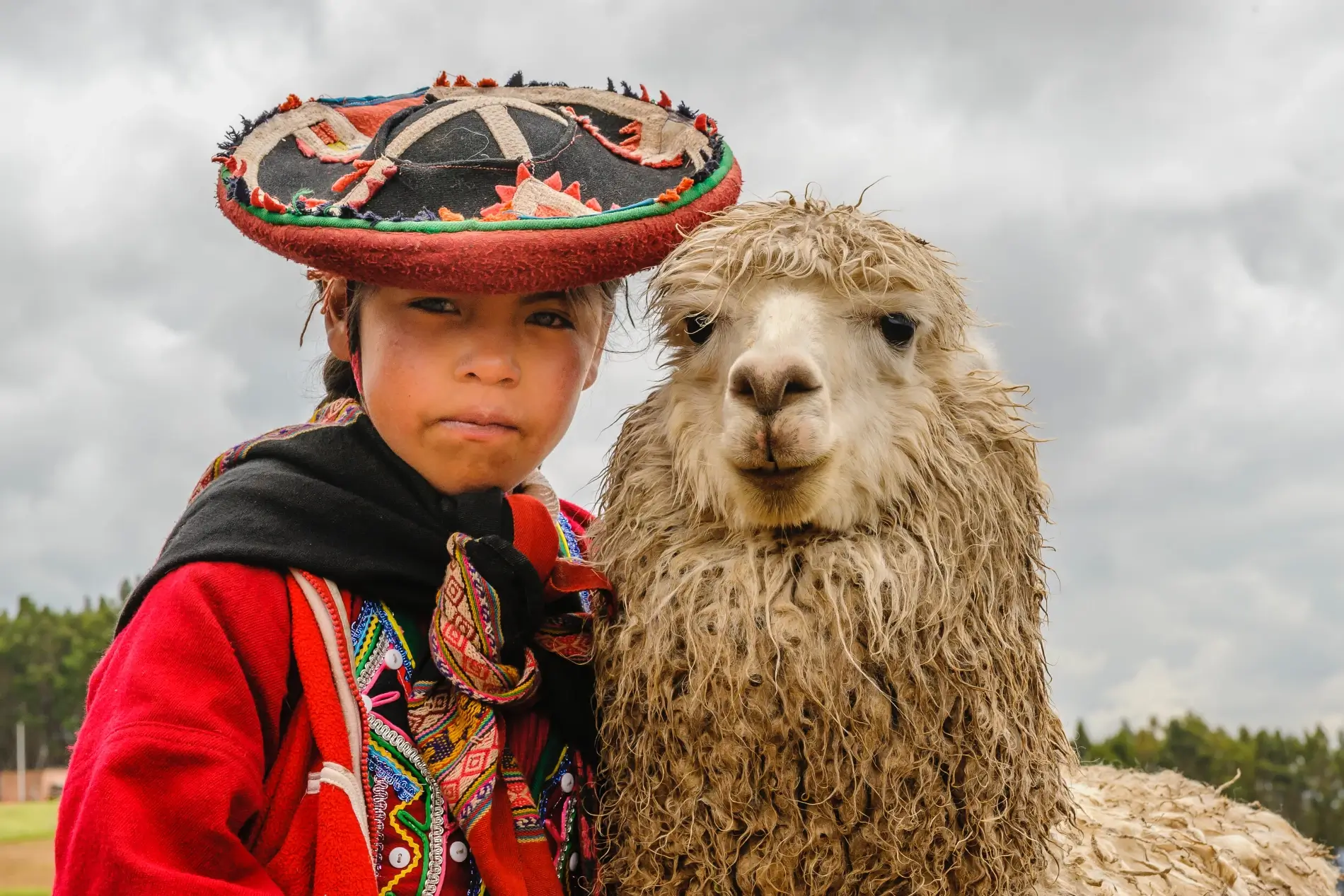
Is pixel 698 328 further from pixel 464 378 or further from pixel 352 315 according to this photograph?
pixel 352 315

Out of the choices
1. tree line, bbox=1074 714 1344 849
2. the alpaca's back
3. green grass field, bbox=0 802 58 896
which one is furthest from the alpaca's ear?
green grass field, bbox=0 802 58 896

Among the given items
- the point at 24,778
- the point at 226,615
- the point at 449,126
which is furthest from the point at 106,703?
the point at 24,778

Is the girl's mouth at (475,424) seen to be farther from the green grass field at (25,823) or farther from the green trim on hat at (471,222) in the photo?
the green grass field at (25,823)

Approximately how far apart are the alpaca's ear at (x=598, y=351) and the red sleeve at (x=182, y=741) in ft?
2.73

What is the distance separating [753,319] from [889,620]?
0.58 meters

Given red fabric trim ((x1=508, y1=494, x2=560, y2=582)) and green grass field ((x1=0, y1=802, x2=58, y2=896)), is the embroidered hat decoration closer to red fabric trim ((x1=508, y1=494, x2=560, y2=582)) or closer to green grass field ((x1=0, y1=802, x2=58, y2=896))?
red fabric trim ((x1=508, y1=494, x2=560, y2=582))

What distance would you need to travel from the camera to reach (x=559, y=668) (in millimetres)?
2186

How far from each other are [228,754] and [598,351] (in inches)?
45.6

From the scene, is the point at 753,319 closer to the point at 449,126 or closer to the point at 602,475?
the point at 602,475

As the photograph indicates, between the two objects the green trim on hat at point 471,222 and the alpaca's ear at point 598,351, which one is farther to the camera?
the alpaca's ear at point 598,351

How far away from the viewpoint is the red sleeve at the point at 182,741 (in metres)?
1.70

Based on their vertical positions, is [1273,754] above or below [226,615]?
above

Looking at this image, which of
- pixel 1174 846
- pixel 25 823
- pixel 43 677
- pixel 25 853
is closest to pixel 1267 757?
pixel 1174 846

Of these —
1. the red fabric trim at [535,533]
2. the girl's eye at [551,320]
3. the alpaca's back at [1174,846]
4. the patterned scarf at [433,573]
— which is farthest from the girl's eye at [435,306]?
the alpaca's back at [1174,846]
